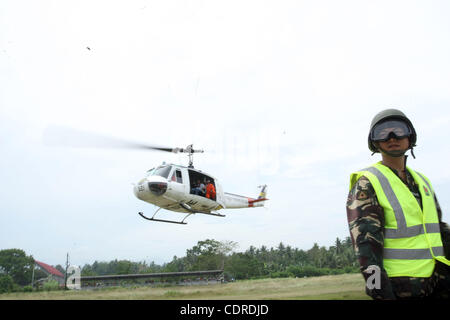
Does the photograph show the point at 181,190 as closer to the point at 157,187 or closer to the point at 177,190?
the point at 177,190

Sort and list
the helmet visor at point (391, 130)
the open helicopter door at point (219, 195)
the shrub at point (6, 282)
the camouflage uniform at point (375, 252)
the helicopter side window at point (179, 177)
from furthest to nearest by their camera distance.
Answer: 1. the shrub at point (6, 282)
2. the open helicopter door at point (219, 195)
3. the helicopter side window at point (179, 177)
4. the helmet visor at point (391, 130)
5. the camouflage uniform at point (375, 252)

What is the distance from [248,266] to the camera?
195ft

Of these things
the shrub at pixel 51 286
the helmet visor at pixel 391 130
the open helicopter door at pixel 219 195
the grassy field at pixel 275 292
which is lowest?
the shrub at pixel 51 286

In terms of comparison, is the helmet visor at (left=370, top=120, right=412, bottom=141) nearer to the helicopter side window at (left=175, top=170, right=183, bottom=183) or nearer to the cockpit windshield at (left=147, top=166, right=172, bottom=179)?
the cockpit windshield at (left=147, top=166, right=172, bottom=179)

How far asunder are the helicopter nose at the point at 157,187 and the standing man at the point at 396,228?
1441cm

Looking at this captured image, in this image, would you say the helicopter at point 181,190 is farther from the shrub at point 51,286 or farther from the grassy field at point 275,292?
the shrub at point 51,286

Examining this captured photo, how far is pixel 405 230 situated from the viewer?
2.12 metres

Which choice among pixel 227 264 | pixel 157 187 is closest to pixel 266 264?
pixel 227 264

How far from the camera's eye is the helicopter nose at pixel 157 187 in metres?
16.1

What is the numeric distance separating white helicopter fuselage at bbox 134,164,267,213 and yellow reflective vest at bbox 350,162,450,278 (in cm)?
1463

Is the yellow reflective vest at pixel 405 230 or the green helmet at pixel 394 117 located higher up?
the green helmet at pixel 394 117

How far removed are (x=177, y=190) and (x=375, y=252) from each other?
50.2 ft

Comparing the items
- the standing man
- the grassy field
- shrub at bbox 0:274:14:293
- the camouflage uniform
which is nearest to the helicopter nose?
the grassy field

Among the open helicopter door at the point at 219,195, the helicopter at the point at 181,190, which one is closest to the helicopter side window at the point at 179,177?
the helicopter at the point at 181,190
